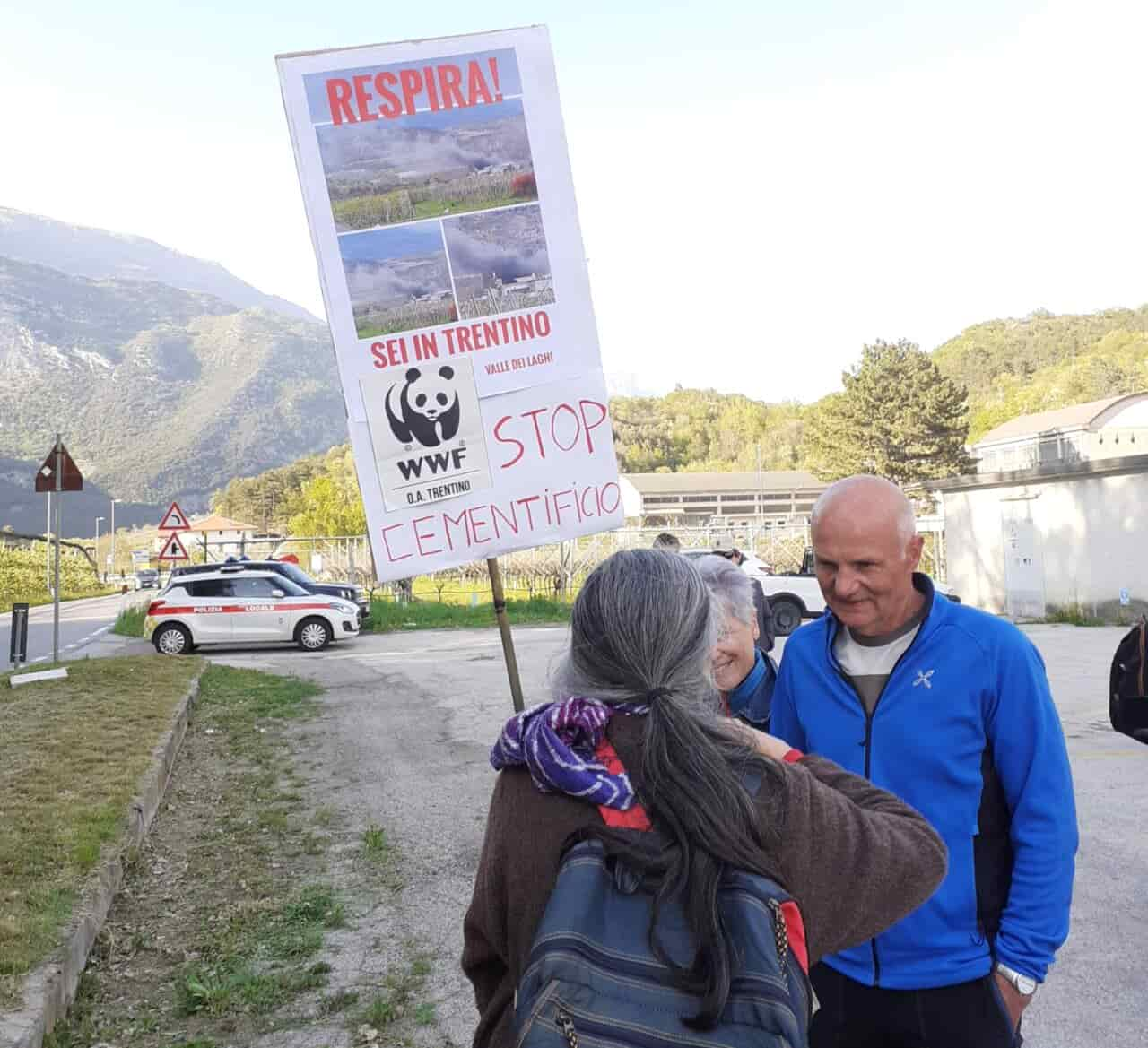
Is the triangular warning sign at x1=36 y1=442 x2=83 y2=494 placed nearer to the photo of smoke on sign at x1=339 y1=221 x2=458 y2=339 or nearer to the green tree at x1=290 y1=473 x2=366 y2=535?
the photo of smoke on sign at x1=339 y1=221 x2=458 y2=339

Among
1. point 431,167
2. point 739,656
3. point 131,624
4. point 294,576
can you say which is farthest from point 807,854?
point 131,624

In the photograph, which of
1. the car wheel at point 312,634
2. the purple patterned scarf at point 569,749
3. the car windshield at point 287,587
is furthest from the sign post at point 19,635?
the purple patterned scarf at point 569,749

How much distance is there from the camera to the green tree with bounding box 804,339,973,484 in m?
58.8

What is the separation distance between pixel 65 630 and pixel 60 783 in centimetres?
2396

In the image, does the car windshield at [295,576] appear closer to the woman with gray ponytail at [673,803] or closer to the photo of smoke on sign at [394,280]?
the photo of smoke on sign at [394,280]

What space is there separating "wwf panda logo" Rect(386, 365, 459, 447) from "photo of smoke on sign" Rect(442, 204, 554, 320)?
257 mm

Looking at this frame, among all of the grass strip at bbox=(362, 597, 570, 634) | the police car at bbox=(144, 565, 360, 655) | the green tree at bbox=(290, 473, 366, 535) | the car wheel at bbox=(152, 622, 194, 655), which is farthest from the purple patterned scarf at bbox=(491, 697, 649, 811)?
the green tree at bbox=(290, 473, 366, 535)

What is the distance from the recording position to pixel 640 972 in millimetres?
1555

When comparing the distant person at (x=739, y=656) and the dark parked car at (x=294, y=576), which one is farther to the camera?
the dark parked car at (x=294, y=576)

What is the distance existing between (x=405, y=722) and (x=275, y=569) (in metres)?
14.3

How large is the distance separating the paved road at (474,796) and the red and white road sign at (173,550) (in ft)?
26.8

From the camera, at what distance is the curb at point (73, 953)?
150 inches

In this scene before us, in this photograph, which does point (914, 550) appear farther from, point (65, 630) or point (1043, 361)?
point (1043, 361)

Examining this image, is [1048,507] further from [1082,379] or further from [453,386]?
[1082,379]
